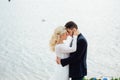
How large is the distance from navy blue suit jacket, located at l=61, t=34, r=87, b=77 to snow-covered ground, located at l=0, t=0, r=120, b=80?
333 cm

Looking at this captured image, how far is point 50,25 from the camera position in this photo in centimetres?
1605

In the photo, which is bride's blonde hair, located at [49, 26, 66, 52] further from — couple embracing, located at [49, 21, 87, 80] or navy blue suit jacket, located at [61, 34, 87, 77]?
navy blue suit jacket, located at [61, 34, 87, 77]

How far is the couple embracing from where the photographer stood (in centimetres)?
574

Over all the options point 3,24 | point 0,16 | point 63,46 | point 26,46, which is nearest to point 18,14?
point 0,16

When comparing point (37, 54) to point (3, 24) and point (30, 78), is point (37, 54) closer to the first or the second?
point (30, 78)

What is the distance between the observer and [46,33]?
14.4 m

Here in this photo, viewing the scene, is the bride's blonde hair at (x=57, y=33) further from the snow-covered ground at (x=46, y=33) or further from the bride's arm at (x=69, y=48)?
the snow-covered ground at (x=46, y=33)

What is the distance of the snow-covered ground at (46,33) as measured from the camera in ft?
32.5

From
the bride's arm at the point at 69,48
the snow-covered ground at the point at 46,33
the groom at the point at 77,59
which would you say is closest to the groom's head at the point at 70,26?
the groom at the point at 77,59

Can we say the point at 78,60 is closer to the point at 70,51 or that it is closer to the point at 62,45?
the point at 70,51

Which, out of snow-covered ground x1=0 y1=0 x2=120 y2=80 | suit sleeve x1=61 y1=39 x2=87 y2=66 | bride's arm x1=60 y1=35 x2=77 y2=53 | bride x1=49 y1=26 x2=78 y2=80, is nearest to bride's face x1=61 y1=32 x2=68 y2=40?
bride x1=49 y1=26 x2=78 y2=80

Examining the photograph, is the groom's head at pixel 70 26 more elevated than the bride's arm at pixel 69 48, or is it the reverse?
the groom's head at pixel 70 26

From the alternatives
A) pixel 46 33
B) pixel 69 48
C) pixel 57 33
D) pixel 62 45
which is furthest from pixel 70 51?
pixel 46 33

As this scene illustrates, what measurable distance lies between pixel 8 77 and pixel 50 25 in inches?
276
